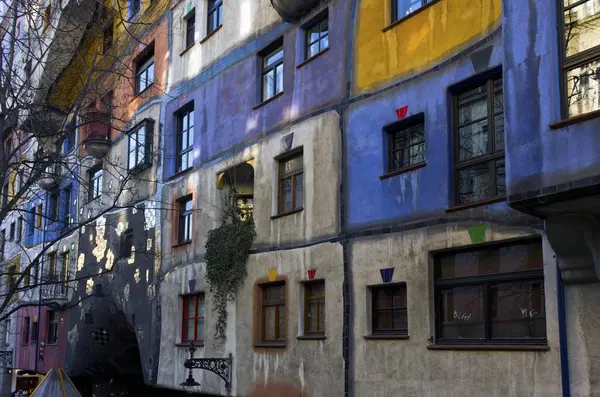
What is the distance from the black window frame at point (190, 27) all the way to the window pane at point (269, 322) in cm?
773

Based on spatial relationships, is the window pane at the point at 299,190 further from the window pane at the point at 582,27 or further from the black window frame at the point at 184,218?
the window pane at the point at 582,27

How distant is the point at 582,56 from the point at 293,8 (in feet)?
24.3

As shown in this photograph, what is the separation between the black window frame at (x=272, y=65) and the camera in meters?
15.4

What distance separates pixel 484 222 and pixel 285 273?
4.95 metres

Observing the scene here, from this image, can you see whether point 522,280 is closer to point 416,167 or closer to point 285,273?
point 416,167

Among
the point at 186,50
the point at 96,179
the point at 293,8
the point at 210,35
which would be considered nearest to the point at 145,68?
the point at 186,50

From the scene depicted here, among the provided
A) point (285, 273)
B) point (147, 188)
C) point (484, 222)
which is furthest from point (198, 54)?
point (484, 222)

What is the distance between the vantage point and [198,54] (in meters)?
18.8

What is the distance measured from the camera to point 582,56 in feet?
26.1

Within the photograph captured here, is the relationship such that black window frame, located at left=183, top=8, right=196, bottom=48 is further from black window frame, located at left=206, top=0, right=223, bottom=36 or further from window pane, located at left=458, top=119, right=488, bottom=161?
window pane, located at left=458, top=119, right=488, bottom=161

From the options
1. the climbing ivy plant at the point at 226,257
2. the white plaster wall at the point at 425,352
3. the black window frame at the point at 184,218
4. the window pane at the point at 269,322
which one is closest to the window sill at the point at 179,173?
the black window frame at the point at 184,218

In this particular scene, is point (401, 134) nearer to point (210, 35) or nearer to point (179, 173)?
point (210, 35)

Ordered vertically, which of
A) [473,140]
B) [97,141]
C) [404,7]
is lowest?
[473,140]

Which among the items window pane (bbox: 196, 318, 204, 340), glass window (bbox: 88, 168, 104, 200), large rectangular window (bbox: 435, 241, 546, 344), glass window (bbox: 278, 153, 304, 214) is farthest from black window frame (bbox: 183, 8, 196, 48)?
large rectangular window (bbox: 435, 241, 546, 344)
